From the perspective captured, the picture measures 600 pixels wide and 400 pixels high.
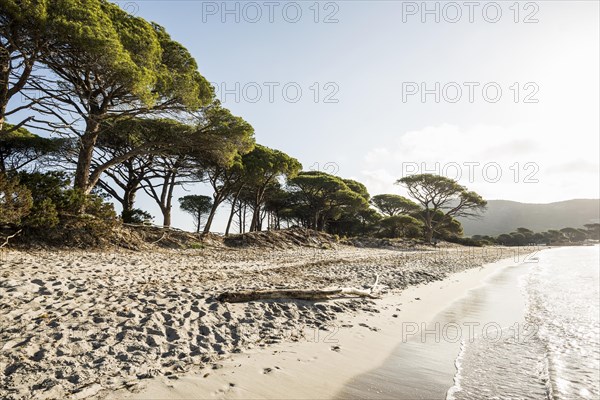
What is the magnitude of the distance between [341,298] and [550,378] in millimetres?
4163

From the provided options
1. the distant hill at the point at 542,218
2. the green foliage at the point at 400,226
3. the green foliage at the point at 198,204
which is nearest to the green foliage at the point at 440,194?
the green foliage at the point at 400,226

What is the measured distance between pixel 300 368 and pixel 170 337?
1913mm

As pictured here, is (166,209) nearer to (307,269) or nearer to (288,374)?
(307,269)

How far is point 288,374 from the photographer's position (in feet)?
13.0

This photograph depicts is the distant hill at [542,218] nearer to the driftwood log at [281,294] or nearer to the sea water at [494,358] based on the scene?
the sea water at [494,358]

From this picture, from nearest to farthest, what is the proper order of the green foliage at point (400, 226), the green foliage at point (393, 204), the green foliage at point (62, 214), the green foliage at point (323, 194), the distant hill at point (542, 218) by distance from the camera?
the green foliage at point (62, 214) → the green foliage at point (323, 194) → the green foliage at point (400, 226) → the green foliage at point (393, 204) → the distant hill at point (542, 218)

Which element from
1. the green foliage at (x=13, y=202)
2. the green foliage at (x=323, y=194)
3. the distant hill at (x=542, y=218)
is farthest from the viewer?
the distant hill at (x=542, y=218)

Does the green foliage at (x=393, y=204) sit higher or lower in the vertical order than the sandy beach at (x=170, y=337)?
higher

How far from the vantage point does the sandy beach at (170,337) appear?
3.37m

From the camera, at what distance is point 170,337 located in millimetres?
4527

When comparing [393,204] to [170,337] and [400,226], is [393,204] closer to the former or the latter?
[400,226]

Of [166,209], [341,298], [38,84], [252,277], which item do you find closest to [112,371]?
[341,298]

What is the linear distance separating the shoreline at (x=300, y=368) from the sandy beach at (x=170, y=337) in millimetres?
17

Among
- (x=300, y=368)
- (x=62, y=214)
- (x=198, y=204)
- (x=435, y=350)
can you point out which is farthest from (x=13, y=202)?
(x=198, y=204)
